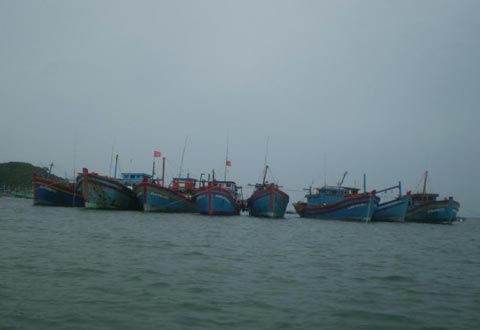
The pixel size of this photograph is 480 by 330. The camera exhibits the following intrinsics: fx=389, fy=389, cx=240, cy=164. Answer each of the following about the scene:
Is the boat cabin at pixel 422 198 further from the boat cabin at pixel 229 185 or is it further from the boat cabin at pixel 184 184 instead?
the boat cabin at pixel 184 184

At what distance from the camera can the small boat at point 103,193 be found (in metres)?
34.5

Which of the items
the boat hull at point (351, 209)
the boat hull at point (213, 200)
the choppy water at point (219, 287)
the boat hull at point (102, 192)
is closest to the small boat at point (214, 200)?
the boat hull at point (213, 200)

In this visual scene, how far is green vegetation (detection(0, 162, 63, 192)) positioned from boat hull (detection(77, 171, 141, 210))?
8404 centimetres

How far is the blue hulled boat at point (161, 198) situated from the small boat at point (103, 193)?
1.39 metres

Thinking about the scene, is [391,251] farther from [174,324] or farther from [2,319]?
[2,319]

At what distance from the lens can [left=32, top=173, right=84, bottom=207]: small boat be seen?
40.1 metres

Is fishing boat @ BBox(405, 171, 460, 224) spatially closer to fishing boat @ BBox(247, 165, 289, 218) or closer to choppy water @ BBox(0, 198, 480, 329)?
fishing boat @ BBox(247, 165, 289, 218)

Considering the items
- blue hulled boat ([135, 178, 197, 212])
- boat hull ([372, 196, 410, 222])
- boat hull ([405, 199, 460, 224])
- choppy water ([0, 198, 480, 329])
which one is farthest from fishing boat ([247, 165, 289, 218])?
choppy water ([0, 198, 480, 329])

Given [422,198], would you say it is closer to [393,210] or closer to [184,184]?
[393,210]

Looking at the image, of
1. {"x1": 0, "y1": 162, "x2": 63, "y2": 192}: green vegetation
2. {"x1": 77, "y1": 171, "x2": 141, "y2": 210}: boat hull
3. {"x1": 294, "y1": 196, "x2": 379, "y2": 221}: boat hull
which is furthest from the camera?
{"x1": 0, "y1": 162, "x2": 63, "y2": 192}: green vegetation

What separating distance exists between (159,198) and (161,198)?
202mm

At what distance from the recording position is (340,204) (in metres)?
39.6

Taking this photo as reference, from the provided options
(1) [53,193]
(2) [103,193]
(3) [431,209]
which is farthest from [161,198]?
(3) [431,209]

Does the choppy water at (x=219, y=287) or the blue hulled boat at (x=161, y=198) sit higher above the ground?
the blue hulled boat at (x=161, y=198)
